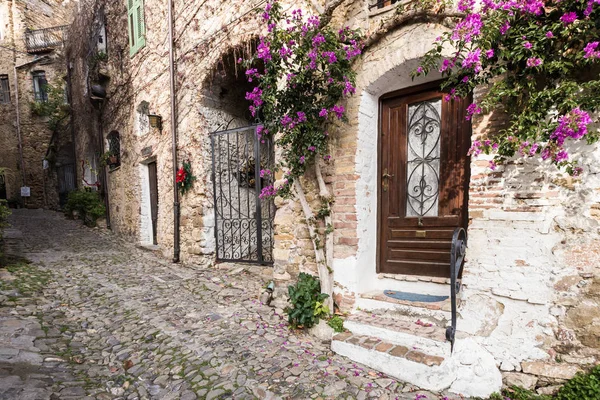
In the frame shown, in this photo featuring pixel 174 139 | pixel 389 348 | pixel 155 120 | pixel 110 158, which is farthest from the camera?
pixel 110 158

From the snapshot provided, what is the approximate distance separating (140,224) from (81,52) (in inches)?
267

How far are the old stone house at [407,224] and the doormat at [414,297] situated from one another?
2cm

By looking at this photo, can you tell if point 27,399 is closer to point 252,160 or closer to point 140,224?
point 252,160

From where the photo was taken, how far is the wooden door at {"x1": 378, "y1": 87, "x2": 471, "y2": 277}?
108 inches

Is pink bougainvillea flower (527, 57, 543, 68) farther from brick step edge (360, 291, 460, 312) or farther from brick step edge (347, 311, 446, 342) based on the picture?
brick step edge (347, 311, 446, 342)

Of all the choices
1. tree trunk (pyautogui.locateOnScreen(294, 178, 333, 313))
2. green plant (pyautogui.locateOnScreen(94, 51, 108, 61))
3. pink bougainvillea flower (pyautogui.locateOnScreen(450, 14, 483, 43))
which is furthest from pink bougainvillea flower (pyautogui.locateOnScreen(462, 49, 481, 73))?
green plant (pyautogui.locateOnScreen(94, 51, 108, 61))

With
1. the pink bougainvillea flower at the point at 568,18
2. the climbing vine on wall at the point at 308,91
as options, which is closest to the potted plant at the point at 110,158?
the climbing vine on wall at the point at 308,91

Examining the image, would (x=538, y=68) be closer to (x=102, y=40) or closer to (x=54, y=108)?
(x=102, y=40)

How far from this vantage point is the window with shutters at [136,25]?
6441 mm

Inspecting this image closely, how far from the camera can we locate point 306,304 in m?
3.02

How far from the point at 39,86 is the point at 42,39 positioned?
209 cm

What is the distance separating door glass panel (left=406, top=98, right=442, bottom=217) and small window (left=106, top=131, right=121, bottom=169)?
26.7 ft

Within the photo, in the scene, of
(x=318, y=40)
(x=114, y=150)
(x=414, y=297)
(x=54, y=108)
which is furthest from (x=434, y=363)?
(x=54, y=108)

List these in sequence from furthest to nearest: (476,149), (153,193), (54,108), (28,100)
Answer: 1. (28,100)
2. (54,108)
3. (153,193)
4. (476,149)
